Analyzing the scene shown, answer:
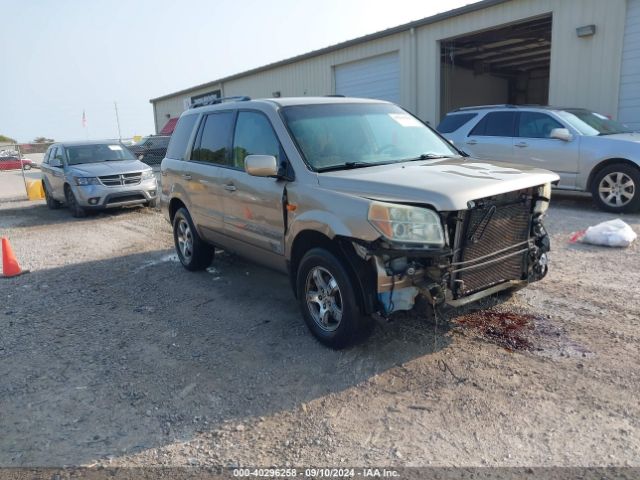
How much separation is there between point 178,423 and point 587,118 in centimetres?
948

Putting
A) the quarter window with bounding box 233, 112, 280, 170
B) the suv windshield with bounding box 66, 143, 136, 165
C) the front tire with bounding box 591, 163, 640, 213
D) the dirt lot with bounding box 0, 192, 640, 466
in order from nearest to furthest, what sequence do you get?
1. the dirt lot with bounding box 0, 192, 640, 466
2. the quarter window with bounding box 233, 112, 280, 170
3. the front tire with bounding box 591, 163, 640, 213
4. the suv windshield with bounding box 66, 143, 136, 165

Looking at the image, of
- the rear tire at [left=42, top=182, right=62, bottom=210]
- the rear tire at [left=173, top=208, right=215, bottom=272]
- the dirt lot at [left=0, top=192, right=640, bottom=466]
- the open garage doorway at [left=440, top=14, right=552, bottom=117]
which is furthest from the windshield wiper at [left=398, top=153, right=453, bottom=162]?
the rear tire at [left=42, top=182, right=62, bottom=210]

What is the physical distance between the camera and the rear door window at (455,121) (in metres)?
11.1

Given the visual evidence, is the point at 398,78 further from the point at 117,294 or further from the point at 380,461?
the point at 380,461

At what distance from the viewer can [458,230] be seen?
3.63 m

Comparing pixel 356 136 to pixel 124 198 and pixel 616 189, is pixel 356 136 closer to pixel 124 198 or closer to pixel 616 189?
pixel 616 189

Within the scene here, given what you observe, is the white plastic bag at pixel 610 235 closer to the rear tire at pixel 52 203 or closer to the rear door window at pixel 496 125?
the rear door window at pixel 496 125

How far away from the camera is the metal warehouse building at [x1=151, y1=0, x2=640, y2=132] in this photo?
1220 centimetres

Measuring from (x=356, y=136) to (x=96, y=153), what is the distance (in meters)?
9.81

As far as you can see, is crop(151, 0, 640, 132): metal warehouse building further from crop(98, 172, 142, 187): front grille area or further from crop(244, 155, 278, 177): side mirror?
crop(244, 155, 278, 177): side mirror

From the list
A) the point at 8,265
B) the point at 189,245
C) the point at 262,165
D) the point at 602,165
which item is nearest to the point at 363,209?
the point at 262,165

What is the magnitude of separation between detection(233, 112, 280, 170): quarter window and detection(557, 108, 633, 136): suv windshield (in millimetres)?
6795

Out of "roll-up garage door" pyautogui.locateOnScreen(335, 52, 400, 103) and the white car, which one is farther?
"roll-up garage door" pyautogui.locateOnScreen(335, 52, 400, 103)

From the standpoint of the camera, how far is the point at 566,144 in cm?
943
